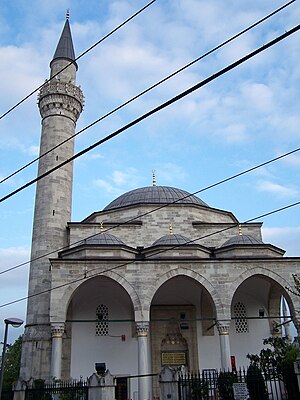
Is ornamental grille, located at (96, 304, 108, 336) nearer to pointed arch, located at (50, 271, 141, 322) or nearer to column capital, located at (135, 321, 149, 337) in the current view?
pointed arch, located at (50, 271, 141, 322)

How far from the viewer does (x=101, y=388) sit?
333 inches

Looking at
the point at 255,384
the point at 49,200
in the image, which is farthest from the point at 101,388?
the point at 49,200

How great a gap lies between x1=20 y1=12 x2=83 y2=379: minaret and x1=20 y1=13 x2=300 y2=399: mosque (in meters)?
0.04

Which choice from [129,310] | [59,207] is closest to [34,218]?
[59,207]

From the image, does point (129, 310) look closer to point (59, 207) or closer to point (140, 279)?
point (140, 279)

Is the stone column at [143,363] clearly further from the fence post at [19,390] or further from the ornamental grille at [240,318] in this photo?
the ornamental grille at [240,318]

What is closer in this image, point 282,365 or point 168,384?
point 168,384

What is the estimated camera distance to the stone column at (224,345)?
476 inches

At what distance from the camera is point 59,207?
15.7 m

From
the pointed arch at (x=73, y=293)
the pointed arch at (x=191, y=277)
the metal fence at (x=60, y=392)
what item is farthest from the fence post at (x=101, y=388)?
the pointed arch at (x=191, y=277)

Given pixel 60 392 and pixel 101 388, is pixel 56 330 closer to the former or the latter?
pixel 60 392

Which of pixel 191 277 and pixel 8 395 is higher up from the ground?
pixel 191 277

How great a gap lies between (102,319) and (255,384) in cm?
700

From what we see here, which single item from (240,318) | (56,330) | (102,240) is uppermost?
(102,240)
